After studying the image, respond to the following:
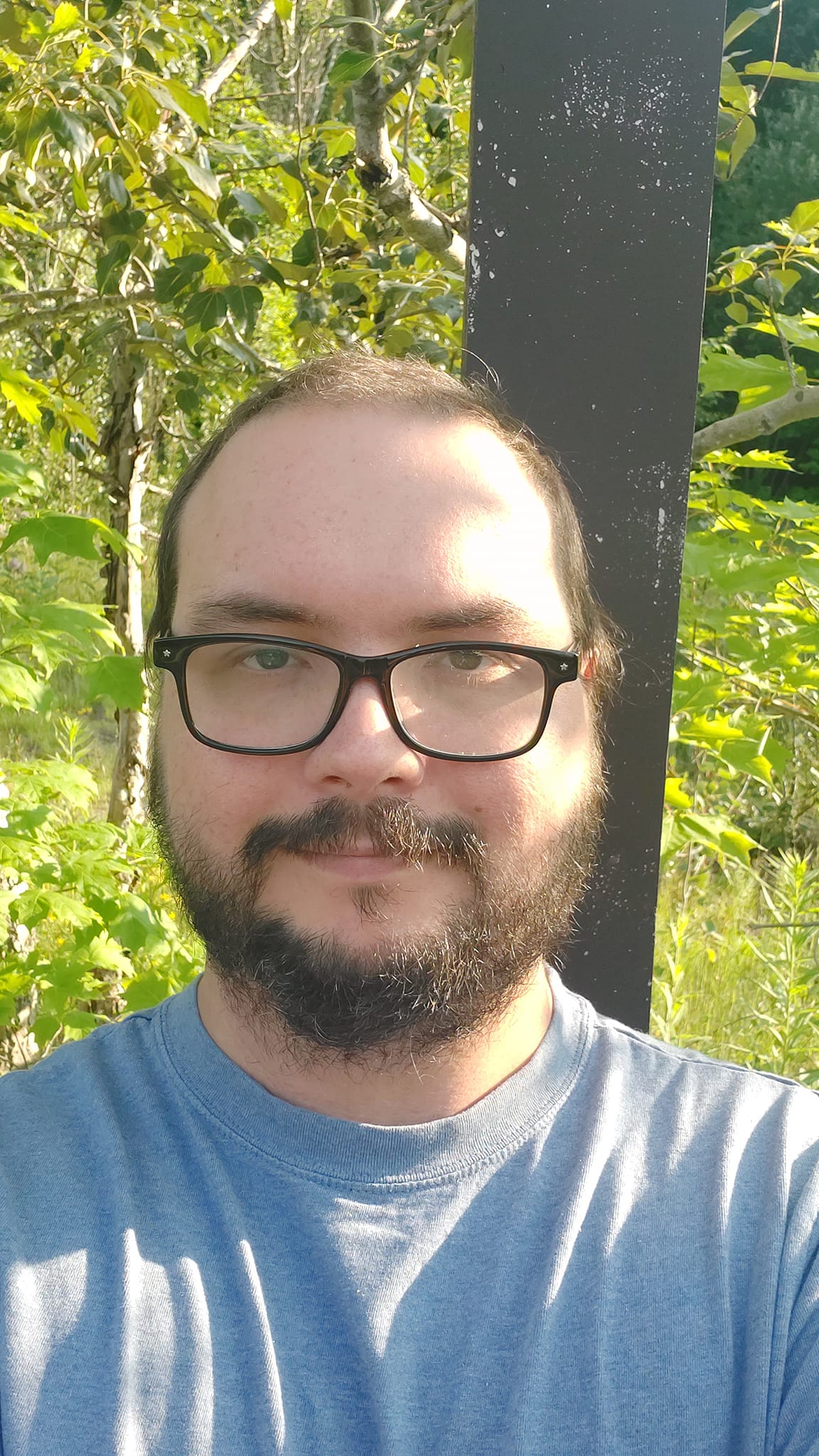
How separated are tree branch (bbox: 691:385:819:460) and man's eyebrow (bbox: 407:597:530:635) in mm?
890

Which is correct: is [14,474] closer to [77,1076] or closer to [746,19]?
[77,1076]

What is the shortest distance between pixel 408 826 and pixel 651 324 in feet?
2.29

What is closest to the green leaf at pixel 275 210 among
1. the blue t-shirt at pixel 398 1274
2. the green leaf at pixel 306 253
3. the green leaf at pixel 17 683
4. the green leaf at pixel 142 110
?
the green leaf at pixel 306 253

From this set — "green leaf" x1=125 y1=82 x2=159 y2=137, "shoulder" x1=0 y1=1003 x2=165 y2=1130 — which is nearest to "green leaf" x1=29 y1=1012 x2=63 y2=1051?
Result: "shoulder" x1=0 y1=1003 x2=165 y2=1130

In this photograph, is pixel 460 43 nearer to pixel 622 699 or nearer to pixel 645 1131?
pixel 622 699

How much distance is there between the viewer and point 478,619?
1155mm

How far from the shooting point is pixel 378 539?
3.75 feet

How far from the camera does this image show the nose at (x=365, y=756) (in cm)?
108

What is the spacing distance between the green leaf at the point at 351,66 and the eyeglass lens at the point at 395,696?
48.4 inches

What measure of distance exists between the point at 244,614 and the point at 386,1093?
49 centimetres

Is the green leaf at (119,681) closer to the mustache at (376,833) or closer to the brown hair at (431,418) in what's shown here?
the brown hair at (431,418)

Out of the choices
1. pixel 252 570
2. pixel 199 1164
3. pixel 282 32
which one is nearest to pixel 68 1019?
pixel 199 1164

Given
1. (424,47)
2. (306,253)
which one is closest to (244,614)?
(424,47)

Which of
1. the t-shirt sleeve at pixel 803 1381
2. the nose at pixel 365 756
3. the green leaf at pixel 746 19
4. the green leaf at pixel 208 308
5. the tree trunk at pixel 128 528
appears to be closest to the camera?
the t-shirt sleeve at pixel 803 1381
